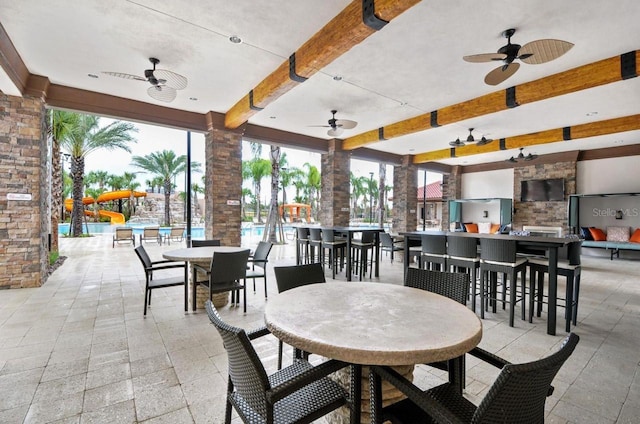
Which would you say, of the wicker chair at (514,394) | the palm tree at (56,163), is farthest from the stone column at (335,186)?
the wicker chair at (514,394)

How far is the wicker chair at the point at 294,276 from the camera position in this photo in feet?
7.22

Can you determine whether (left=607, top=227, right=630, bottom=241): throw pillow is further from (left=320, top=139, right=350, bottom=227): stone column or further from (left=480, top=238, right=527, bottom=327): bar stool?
(left=480, top=238, right=527, bottom=327): bar stool

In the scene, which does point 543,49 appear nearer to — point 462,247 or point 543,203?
point 462,247

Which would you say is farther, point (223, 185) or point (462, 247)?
point (223, 185)

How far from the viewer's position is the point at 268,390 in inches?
44.2

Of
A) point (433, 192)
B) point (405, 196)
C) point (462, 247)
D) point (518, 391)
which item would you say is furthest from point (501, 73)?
point (433, 192)

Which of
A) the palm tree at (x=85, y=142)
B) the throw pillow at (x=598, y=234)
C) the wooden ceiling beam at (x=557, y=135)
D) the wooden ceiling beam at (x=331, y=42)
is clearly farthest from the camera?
the palm tree at (x=85, y=142)

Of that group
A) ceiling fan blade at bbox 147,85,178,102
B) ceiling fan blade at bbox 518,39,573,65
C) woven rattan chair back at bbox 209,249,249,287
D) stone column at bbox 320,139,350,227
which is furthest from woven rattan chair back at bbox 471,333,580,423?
stone column at bbox 320,139,350,227

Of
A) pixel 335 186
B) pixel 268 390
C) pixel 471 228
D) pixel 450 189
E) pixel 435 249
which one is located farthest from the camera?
pixel 450 189

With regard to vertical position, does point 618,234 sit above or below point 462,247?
below

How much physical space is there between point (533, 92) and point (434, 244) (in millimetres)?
2848

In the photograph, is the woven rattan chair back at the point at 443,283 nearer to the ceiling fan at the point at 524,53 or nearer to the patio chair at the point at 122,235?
the ceiling fan at the point at 524,53

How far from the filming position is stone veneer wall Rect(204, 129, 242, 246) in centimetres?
641

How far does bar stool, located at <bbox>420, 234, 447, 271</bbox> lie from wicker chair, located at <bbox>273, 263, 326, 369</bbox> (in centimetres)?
236
